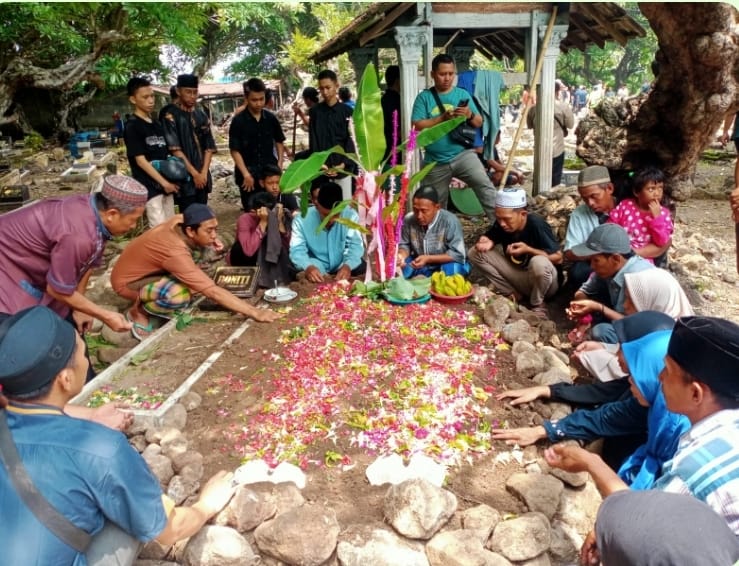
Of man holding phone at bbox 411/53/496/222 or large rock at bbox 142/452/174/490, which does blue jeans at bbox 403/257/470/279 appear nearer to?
man holding phone at bbox 411/53/496/222

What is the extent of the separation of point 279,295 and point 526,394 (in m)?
2.25

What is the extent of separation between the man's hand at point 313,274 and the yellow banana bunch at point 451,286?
101 centimetres

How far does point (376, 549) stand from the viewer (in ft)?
7.16

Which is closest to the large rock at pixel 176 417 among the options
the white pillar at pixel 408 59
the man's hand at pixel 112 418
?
the man's hand at pixel 112 418

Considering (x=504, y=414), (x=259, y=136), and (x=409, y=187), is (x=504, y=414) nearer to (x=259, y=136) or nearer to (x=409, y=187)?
(x=409, y=187)

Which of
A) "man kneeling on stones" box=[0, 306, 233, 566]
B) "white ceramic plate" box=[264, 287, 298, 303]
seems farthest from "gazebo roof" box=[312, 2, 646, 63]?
"man kneeling on stones" box=[0, 306, 233, 566]

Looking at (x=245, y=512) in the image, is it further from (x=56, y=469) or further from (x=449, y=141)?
(x=449, y=141)

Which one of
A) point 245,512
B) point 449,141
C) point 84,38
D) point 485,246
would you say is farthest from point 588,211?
point 84,38

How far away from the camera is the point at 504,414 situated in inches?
120

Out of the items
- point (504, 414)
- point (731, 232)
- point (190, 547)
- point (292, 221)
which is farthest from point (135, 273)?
point (731, 232)

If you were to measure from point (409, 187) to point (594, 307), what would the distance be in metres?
1.72

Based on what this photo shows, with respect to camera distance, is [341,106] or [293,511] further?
[341,106]

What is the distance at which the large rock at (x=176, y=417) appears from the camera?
3002 mm

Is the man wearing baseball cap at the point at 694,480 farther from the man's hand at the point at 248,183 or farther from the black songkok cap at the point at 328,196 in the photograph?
the man's hand at the point at 248,183
